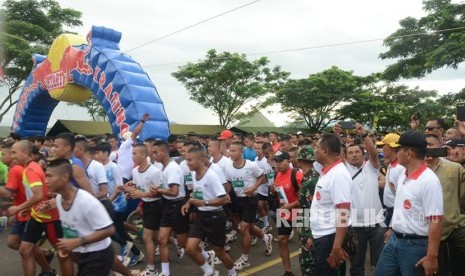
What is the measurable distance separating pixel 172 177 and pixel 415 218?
2996mm

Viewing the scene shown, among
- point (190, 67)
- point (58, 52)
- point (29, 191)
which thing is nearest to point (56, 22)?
point (190, 67)

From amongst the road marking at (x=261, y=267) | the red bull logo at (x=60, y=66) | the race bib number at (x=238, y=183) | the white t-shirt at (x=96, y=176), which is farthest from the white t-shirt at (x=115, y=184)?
the red bull logo at (x=60, y=66)

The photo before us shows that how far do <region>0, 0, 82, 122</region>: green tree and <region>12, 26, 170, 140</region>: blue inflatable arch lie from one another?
800 centimetres

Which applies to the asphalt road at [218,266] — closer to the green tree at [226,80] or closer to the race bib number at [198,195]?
the race bib number at [198,195]

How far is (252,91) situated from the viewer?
2845 cm

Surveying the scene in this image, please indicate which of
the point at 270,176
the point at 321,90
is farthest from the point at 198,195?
the point at 321,90

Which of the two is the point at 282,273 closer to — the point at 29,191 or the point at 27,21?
the point at 29,191

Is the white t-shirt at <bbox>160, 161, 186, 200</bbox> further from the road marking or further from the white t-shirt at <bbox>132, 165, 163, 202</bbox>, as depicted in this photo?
the road marking

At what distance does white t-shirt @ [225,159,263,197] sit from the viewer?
19.8 feet

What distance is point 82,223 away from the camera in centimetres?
320

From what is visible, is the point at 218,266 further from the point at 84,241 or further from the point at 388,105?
the point at 388,105

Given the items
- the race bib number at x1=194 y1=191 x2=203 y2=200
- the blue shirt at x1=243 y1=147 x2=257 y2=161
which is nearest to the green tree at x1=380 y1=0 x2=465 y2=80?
the blue shirt at x1=243 y1=147 x2=257 y2=161

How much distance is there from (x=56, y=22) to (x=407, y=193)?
23711 mm

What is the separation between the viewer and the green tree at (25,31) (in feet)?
67.5
